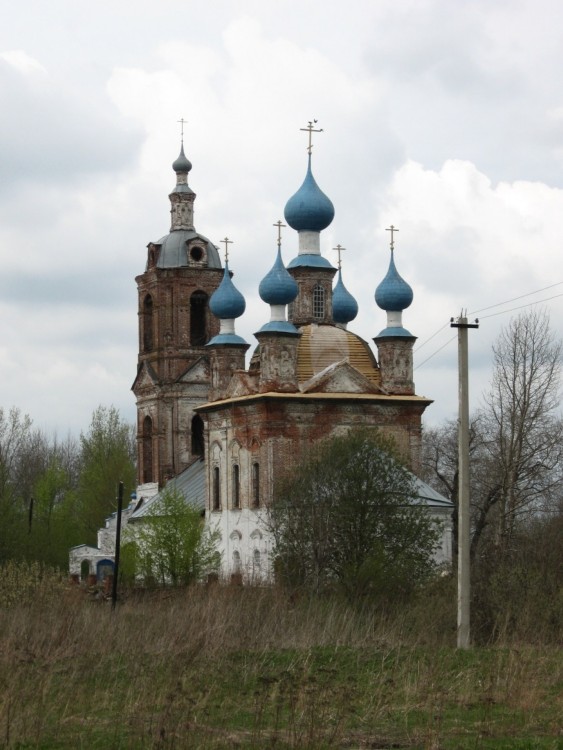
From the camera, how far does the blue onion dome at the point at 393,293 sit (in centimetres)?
3741

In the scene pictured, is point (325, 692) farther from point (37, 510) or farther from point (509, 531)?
point (37, 510)

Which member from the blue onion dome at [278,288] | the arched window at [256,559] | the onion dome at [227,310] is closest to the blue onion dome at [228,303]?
the onion dome at [227,310]

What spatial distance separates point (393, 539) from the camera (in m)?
25.6

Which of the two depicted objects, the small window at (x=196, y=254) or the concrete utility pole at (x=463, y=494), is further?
the small window at (x=196, y=254)

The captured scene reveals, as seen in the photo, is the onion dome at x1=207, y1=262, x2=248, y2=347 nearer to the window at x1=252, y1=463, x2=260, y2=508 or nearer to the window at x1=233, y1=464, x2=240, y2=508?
the window at x1=233, y1=464, x2=240, y2=508

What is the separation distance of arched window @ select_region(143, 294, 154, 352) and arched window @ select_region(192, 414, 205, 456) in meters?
3.07

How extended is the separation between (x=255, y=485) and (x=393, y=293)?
596 cm

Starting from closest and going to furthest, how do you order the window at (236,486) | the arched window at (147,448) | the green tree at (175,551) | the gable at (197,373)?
the green tree at (175,551)
the window at (236,486)
the gable at (197,373)
the arched window at (147,448)

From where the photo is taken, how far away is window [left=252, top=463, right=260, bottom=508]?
3681 centimetres

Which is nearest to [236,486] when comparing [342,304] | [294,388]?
[294,388]

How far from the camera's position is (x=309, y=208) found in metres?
38.8

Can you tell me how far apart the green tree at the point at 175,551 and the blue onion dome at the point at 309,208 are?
332 inches

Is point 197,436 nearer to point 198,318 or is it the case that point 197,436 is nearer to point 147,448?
point 147,448

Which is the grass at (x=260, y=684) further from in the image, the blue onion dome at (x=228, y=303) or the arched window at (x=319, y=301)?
the blue onion dome at (x=228, y=303)
